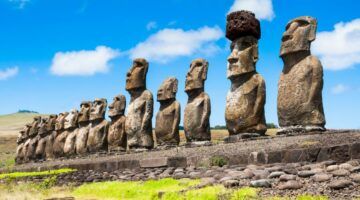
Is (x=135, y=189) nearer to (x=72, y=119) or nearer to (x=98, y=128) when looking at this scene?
(x=98, y=128)

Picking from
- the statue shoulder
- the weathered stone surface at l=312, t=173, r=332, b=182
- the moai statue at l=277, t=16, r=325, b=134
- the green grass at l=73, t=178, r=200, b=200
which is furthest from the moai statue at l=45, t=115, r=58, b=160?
the weathered stone surface at l=312, t=173, r=332, b=182

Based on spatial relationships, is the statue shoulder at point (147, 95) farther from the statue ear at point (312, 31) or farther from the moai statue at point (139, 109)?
the statue ear at point (312, 31)

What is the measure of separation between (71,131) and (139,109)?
8.05 meters

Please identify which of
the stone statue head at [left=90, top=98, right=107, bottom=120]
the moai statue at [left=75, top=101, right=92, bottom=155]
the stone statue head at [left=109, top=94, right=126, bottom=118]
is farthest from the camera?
the moai statue at [left=75, top=101, right=92, bottom=155]

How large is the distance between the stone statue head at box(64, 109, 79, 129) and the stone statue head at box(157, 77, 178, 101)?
28.7 feet

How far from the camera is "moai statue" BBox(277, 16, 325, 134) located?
444 inches

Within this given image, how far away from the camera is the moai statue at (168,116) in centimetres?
1622

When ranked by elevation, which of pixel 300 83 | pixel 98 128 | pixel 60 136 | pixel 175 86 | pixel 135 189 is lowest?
pixel 135 189

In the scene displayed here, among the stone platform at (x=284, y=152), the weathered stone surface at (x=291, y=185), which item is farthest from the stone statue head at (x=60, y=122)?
the weathered stone surface at (x=291, y=185)

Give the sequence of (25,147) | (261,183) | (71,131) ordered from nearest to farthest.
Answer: (261,183) → (71,131) → (25,147)

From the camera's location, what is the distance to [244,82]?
1291cm

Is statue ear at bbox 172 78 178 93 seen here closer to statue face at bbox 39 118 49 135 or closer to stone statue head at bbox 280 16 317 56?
stone statue head at bbox 280 16 317 56

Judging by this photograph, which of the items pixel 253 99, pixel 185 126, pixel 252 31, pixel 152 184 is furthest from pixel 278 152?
pixel 185 126

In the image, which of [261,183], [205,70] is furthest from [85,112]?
[261,183]
